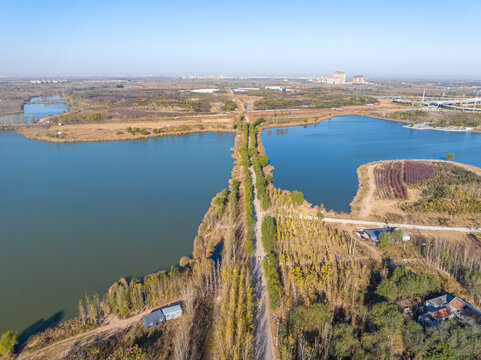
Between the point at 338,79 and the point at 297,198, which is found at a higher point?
the point at 338,79

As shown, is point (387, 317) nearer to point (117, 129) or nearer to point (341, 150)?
point (341, 150)

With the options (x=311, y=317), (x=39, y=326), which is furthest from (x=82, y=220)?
(x=311, y=317)

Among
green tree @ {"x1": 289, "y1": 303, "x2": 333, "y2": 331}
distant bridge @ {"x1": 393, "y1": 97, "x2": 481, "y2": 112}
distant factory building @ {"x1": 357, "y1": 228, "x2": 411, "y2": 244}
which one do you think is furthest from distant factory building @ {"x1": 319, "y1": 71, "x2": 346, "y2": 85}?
green tree @ {"x1": 289, "y1": 303, "x2": 333, "y2": 331}

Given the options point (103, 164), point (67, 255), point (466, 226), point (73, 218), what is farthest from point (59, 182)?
point (466, 226)

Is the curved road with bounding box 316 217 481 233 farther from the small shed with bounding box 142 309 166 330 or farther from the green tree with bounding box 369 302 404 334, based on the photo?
the small shed with bounding box 142 309 166 330

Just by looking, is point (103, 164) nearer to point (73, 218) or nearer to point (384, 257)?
point (73, 218)

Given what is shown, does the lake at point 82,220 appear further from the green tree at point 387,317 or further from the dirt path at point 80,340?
the green tree at point 387,317
